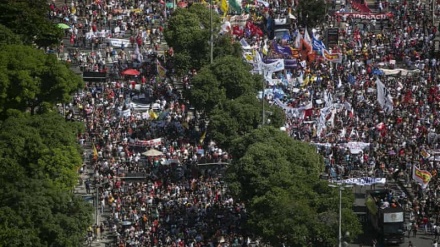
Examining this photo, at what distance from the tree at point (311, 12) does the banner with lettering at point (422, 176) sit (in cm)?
3897

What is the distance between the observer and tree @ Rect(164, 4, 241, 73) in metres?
124

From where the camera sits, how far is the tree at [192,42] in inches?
4897

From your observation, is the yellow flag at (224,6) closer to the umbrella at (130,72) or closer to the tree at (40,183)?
the umbrella at (130,72)

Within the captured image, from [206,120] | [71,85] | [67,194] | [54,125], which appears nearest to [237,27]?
[206,120]

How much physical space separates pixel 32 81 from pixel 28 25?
1561 centimetres

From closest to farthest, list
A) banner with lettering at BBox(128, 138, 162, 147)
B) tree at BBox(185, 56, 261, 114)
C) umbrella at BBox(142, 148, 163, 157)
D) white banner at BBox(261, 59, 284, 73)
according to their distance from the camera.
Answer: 1. umbrella at BBox(142, 148, 163, 157)
2. banner with lettering at BBox(128, 138, 162, 147)
3. tree at BBox(185, 56, 261, 114)
4. white banner at BBox(261, 59, 284, 73)

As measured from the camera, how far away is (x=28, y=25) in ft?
402

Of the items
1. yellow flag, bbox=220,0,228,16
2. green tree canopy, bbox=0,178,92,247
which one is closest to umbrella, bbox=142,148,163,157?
green tree canopy, bbox=0,178,92,247

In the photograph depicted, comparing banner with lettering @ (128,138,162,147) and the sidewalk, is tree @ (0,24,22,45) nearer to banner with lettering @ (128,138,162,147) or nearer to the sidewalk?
the sidewalk

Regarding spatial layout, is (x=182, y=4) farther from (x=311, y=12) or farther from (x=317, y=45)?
(x=317, y=45)

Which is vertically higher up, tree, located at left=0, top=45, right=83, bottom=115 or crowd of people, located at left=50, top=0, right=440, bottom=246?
tree, located at left=0, top=45, right=83, bottom=115

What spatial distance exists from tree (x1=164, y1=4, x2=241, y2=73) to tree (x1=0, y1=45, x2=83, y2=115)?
16.3 meters

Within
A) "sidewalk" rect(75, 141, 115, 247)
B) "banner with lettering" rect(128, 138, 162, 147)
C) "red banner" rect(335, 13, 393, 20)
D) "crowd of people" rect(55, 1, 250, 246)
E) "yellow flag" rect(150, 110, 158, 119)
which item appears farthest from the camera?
"red banner" rect(335, 13, 393, 20)

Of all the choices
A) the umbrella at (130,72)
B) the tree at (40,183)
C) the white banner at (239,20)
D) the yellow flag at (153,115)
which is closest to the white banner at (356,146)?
the yellow flag at (153,115)
